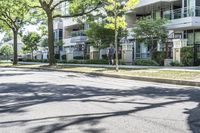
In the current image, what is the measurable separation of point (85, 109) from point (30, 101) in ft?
7.14

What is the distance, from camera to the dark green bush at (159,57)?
111 ft

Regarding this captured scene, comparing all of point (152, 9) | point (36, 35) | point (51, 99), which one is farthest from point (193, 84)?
point (36, 35)

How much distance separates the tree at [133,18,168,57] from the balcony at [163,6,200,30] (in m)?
1.82

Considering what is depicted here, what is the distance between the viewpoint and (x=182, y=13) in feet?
128

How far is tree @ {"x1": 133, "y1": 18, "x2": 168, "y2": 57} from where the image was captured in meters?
36.4

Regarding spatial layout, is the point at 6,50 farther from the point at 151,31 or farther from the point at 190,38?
the point at 151,31

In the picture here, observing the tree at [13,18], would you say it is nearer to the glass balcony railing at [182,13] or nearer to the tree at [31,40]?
the tree at [31,40]

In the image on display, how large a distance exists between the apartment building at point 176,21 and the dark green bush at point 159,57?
19.2 inches

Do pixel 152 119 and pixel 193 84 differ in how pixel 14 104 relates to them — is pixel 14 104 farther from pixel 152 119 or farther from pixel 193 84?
pixel 193 84

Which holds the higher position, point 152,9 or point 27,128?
point 152,9

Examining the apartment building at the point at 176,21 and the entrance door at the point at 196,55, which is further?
the apartment building at the point at 176,21

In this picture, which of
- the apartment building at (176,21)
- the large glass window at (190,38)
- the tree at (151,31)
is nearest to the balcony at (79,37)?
the apartment building at (176,21)

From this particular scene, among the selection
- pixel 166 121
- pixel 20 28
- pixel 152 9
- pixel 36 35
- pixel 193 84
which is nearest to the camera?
pixel 166 121

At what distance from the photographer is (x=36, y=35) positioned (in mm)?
67438
